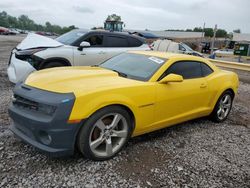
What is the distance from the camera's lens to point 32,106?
3018mm

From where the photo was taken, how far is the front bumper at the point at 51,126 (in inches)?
111

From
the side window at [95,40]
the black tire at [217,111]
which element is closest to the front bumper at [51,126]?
the black tire at [217,111]

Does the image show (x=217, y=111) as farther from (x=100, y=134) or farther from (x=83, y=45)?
(x=83, y=45)

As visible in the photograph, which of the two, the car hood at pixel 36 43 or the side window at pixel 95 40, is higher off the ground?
the side window at pixel 95 40

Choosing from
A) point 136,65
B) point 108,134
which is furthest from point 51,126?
point 136,65

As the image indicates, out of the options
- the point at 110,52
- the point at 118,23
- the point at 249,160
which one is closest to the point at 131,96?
the point at 249,160

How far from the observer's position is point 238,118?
218 inches

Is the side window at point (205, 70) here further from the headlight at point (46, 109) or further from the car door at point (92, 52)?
the car door at point (92, 52)

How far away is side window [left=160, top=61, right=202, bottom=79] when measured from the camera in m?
4.14

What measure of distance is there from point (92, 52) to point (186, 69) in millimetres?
3581

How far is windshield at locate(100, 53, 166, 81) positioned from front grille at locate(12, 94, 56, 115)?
143cm

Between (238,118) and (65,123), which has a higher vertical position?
(65,123)

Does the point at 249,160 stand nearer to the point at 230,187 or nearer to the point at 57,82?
the point at 230,187

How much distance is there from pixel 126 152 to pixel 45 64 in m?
3.83
